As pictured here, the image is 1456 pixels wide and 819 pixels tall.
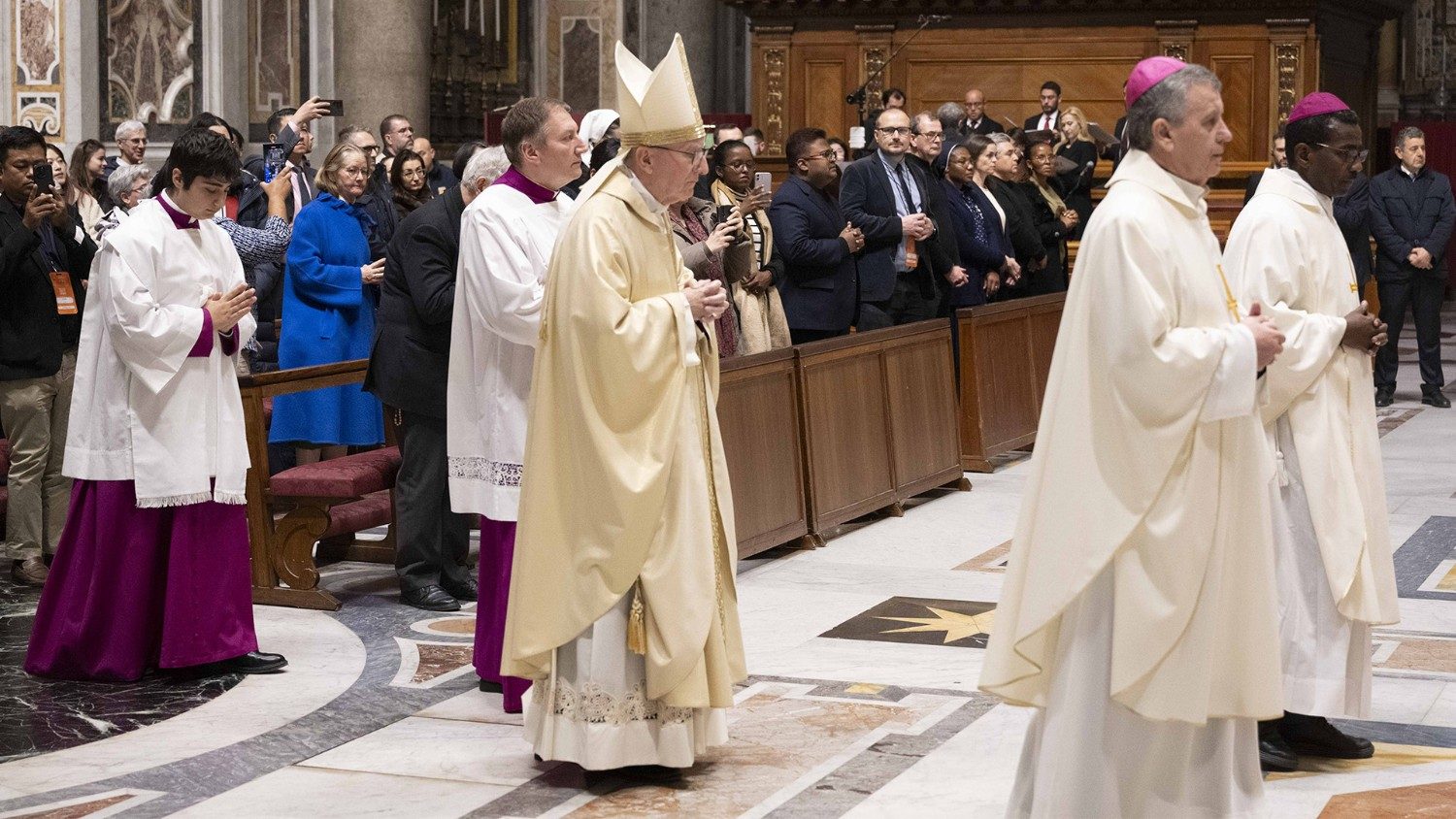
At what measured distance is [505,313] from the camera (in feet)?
18.9

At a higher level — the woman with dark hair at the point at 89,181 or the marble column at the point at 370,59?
the marble column at the point at 370,59

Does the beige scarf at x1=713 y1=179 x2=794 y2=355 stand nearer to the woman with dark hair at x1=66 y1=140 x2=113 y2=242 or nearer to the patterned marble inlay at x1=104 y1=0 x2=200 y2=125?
the woman with dark hair at x1=66 y1=140 x2=113 y2=242

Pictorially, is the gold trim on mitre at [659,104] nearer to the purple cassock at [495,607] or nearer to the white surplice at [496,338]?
the white surplice at [496,338]

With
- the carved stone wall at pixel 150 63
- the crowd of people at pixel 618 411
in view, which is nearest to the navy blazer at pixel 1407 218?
the crowd of people at pixel 618 411

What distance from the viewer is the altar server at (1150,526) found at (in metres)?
3.94

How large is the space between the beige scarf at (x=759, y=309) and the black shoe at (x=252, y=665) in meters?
3.31

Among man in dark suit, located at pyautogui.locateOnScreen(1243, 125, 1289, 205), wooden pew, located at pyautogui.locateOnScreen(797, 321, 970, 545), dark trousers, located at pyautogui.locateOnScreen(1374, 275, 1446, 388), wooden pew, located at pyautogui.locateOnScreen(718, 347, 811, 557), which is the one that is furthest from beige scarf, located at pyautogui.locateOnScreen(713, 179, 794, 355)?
dark trousers, located at pyautogui.locateOnScreen(1374, 275, 1446, 388)

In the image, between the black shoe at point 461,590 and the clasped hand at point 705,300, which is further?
the black shoe at point 461,590

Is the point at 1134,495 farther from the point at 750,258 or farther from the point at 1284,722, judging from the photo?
the point at 750,258

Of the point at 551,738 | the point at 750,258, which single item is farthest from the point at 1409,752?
the point at 750,258

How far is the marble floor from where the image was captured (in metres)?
4.79

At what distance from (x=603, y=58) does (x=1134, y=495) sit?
15.3 m

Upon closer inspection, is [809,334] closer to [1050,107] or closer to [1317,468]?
[1317,468]

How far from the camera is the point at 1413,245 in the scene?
43.6 ft
